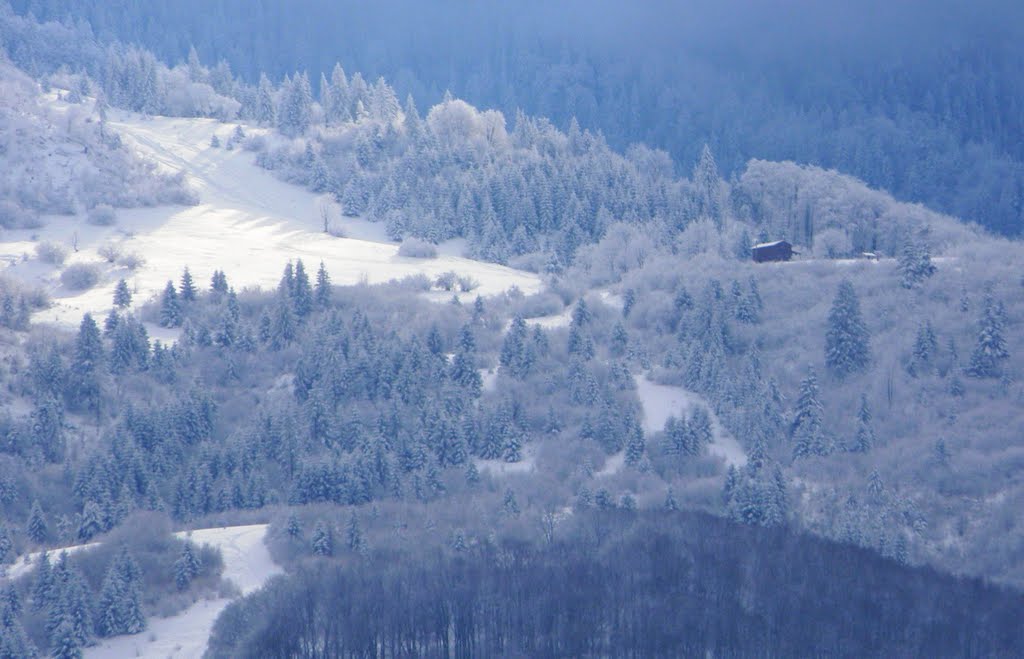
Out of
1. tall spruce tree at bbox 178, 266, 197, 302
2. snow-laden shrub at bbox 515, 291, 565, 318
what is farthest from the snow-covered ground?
snow-laden shrub at bbox 515, 291, 565, 318

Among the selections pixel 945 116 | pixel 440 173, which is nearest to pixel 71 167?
pixel 440 173

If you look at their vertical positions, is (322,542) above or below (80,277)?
below

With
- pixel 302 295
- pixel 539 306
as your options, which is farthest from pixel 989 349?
pixel 302 295

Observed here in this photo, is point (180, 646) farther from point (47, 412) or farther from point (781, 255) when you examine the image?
point (781, 255)

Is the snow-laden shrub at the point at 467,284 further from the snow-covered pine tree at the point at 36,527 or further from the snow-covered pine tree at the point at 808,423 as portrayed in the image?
the snow-covered pine tree at the point at 36,527

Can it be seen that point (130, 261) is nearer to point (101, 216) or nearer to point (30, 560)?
point (101, 216)

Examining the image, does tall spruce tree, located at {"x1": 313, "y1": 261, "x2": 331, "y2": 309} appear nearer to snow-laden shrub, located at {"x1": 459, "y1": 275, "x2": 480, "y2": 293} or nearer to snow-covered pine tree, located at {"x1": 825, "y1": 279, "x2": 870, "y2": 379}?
snow-laden shrub, located at {"x1": 459, "y1": 275, "x2": 480, "y2": 293}

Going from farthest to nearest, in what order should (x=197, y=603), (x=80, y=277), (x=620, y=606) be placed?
(x=80, y=277) → (x=197, y=603) → (x=620, y=606)
